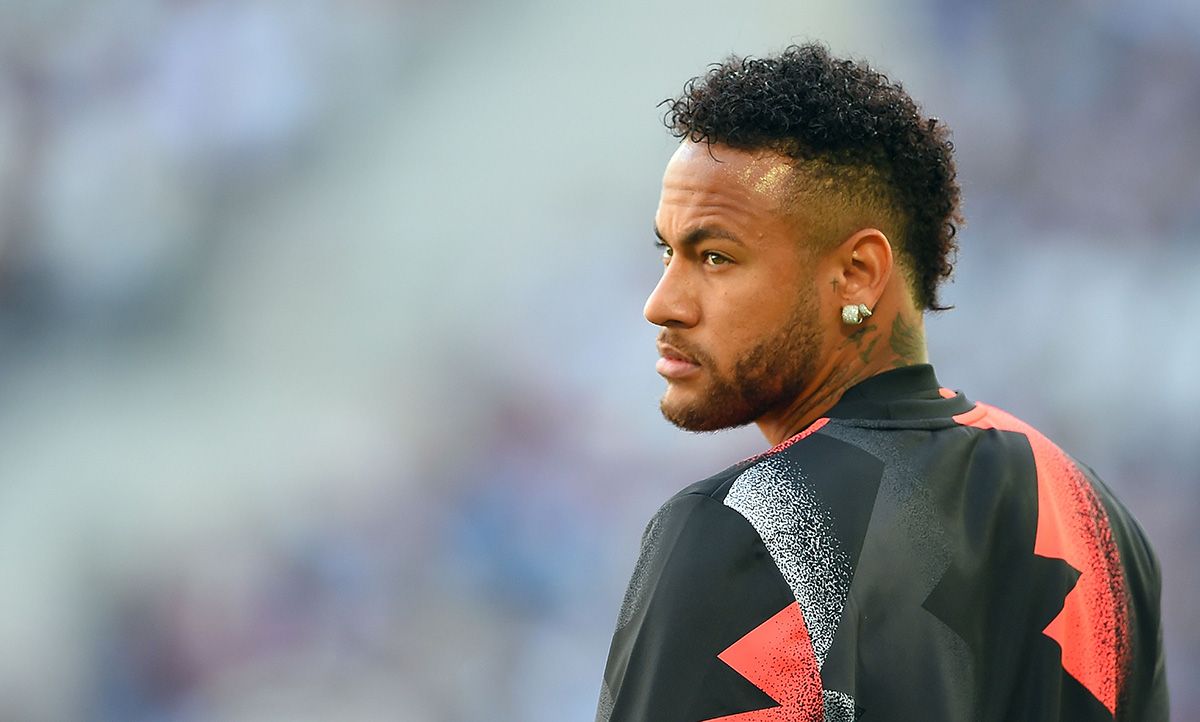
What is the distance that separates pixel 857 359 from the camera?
163 cm

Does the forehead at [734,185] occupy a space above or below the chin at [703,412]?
above

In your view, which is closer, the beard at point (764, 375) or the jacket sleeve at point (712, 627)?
the jacket sleeve at point (712, 627)

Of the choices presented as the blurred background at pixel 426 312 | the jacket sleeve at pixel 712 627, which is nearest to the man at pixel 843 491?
the jacket sleeve at pixel 712 627

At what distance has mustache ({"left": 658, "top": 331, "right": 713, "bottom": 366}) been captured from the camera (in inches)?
64.4

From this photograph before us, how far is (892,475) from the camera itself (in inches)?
57.6

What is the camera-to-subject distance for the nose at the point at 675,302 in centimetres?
164

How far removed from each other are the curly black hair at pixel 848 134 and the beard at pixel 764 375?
0.16 m

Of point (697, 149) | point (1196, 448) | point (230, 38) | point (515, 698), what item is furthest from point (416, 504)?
point (697, 149)

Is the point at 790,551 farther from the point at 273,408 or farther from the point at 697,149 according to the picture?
the point at 273,408

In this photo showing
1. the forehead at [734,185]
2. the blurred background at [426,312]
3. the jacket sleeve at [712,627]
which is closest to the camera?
the jacket sleeve at [712,627]

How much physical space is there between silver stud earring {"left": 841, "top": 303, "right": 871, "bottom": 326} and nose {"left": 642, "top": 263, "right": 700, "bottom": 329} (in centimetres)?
18

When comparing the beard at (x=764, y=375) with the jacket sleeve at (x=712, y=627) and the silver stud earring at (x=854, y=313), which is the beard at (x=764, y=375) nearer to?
the silver stud earring at (x=854, y=313)

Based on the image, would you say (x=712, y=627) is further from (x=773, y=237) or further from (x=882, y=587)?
(x=773, y=237)

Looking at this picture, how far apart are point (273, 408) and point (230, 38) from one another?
1.59 meters
